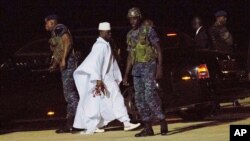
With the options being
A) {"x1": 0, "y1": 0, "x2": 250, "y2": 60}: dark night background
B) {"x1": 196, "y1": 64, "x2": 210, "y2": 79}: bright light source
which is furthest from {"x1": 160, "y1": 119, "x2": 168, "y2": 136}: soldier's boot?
{"x1": 0, "y1": 0, "x2": 250, "y2": 60}: dark night background

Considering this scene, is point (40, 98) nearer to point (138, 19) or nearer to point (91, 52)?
point (91, 52)

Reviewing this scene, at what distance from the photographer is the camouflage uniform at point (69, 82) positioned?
44.4ft

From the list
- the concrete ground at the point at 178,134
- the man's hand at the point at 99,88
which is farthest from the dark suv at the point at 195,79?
the man's hand at the point at 99,88

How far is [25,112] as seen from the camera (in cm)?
1423

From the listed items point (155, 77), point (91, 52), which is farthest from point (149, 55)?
point (91, 52)

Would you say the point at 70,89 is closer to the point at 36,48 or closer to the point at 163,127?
the point at 36,48

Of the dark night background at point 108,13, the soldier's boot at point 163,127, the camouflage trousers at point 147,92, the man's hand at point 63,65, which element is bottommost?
the soldier's boot at point 163,127

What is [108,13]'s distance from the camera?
23172 mm

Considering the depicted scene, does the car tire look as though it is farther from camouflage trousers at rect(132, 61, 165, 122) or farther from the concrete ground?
camouflage trousers at rect(132, 61, 165, 122)

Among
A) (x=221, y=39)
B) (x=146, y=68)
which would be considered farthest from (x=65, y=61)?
(x=221, y=39)

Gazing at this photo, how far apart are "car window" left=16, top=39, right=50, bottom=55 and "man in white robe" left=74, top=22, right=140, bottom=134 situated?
131cm

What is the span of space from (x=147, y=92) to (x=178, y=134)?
802mm

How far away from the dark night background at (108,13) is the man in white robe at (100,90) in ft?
24.0

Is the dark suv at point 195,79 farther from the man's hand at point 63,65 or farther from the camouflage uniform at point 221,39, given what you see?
the camouflage uniform at point 221,39
